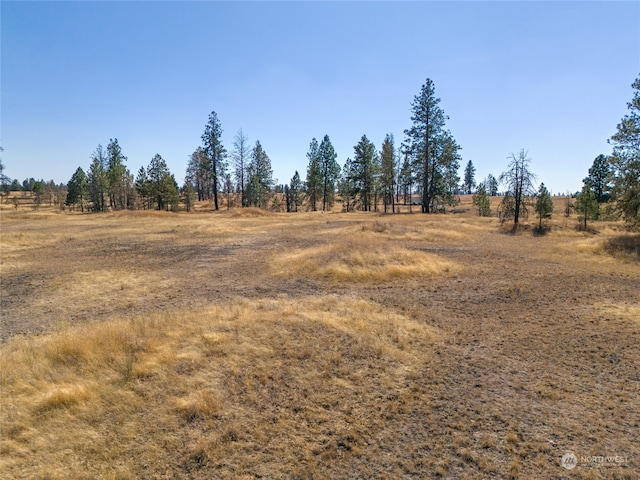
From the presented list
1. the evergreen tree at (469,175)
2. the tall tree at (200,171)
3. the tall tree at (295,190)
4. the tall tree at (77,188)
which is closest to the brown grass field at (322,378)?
the tall tree at (200,171)

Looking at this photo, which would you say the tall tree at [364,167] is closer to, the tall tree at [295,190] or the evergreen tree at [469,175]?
Result: the tall tree at [295,190]

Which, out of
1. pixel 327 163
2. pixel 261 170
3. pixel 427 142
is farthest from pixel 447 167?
pixel 261 170

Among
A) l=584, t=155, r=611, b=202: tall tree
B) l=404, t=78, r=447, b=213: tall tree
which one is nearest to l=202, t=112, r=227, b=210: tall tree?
l=404, t=78, r=447, b=213: tall tree

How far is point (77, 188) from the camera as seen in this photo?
196ft

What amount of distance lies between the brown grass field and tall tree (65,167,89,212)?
59.5 m

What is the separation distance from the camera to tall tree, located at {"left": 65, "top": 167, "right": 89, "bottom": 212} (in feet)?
196

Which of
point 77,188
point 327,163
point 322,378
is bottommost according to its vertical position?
point 322,378

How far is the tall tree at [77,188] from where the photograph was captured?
196ft

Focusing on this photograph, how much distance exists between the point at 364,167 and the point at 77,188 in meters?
53.6

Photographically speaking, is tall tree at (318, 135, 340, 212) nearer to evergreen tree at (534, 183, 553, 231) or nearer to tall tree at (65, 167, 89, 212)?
evergreen tree at (534, 183, 553, 231)

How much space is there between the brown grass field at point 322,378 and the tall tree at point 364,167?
45.0 meters

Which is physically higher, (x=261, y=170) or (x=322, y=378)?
(x=261, y=170)

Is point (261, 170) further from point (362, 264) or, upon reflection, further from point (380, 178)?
point (362, 264)

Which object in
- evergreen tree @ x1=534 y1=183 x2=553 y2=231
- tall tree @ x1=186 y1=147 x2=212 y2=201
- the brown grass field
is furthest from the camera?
tall tree @ x1=186 y1=147 x2=212 y2=201
